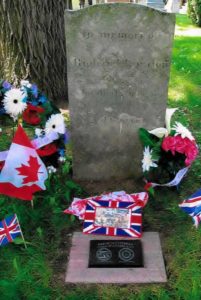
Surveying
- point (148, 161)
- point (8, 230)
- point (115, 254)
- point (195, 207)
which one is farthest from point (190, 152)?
point (8, 230)

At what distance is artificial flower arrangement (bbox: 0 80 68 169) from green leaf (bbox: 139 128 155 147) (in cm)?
69

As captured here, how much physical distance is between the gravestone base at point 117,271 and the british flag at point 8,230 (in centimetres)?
45

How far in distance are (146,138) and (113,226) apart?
86 cm

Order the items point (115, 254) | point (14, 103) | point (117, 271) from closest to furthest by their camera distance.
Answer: point (117, 271), point (115, 254), point (14, 103)

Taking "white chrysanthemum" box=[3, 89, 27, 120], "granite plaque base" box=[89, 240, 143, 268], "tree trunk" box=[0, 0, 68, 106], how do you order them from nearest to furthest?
"granite plaque base" box=[89, 240, 143, 268] → "white chrysanthemum" box=[3, 89, 27, 120] → "tree trunk" box=[0, 0, 68, 106]

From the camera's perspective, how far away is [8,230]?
2795 mm

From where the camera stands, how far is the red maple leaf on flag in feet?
9.52

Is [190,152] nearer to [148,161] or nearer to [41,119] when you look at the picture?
[148,161]

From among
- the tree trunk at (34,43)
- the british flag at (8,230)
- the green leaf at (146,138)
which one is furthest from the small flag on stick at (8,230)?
the tree trunk at (34,43)

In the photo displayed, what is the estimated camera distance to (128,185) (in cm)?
362

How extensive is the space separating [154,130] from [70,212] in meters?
1.03

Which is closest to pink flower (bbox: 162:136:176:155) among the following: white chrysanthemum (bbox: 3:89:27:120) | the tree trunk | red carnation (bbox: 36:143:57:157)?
red carnation (bbox: 36:143:57:157)

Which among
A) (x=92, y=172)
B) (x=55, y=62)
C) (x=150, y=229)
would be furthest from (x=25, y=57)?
(x=150, y=229)

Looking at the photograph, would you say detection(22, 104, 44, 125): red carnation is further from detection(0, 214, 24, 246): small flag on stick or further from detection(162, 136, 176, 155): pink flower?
detection(162, 136, 176, 155): pink flower
